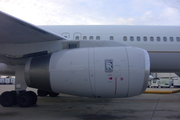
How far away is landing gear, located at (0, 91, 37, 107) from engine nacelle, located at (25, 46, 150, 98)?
1815mm

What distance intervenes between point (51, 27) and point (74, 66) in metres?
4.52

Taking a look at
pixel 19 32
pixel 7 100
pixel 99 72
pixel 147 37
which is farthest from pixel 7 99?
pixel 147 37

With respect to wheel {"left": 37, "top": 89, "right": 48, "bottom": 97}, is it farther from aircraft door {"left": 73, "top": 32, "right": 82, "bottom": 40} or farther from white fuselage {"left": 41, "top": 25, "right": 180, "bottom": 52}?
aircraft door {"left": 73, "top": 32, "right": 82, "bottom": 40}

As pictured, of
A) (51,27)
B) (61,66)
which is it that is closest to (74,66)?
(61,66)

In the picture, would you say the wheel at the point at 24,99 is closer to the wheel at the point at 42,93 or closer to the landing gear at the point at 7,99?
the landing gear at the point at 7,99

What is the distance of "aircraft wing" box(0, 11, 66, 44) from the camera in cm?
550

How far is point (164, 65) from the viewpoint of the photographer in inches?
343

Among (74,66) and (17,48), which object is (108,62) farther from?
(17,48)

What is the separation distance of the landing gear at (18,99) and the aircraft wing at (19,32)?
2.19m

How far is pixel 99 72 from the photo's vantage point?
18.2ft

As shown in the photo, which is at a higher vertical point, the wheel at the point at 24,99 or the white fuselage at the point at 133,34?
the white fuselage at the point at 133,34

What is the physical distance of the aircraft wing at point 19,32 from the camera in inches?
217

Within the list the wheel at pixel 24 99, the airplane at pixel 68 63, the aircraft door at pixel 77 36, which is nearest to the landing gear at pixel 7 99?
the airplane at pixel 68 63

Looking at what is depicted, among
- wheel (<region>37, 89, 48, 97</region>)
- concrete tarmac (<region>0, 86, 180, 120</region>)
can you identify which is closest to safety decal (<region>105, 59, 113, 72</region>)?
concrete tarmac (<region>0, 86, 180, 120</region>)
